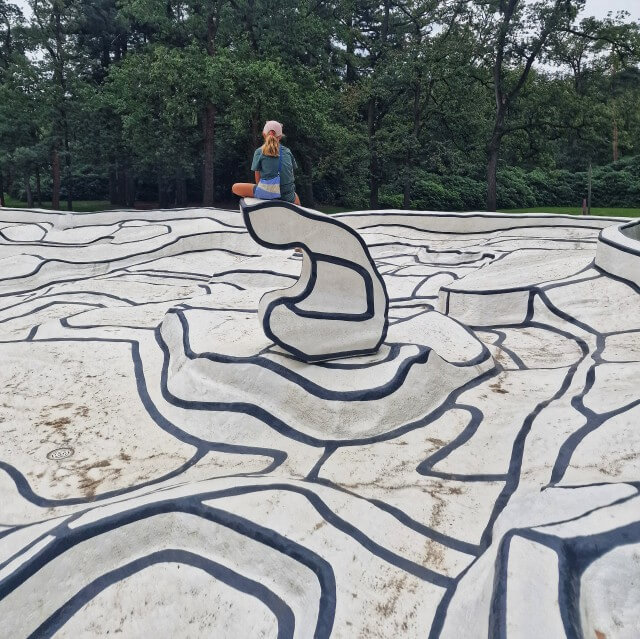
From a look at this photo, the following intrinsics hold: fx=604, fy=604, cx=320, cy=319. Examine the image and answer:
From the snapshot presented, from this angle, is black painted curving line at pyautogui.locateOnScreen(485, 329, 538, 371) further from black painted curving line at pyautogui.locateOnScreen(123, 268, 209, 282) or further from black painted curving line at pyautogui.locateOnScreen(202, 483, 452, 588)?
black painted curving line at pyautogui.locateOnScreen(123, 268, 209, 282)

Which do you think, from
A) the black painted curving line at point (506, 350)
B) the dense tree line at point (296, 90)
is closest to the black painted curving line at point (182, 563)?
the black painted curving line at point (506, 350)

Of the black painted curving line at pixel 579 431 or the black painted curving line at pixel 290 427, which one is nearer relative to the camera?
the black painted curving line at pixel 579 431

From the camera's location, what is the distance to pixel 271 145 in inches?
199

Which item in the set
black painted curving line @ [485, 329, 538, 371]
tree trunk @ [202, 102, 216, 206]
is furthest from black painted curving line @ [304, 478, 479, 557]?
tree trunk @ [202, 102, 216, 206]

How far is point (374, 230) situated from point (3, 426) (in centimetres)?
715

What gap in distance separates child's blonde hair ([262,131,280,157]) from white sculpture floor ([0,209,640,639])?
1.33 meters

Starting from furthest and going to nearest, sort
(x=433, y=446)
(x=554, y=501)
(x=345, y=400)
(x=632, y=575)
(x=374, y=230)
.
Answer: (x=374, y=230) → (x=345, y=400) → (x=433, y=446) → (x=554, y=501) → (x=632, y=575)

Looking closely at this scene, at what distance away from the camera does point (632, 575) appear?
1.66 meters

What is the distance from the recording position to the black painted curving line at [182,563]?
201 cm

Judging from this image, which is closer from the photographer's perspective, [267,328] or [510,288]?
[267,328]

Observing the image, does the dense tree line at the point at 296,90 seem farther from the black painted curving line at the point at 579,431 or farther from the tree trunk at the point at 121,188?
the black painted curving line at the point at 579,431

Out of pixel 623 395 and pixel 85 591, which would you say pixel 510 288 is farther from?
pixel 85 591

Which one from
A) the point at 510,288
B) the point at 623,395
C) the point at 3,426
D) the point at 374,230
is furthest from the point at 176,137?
the point at 623,395

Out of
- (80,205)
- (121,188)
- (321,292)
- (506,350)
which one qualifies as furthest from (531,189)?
(321,292)
